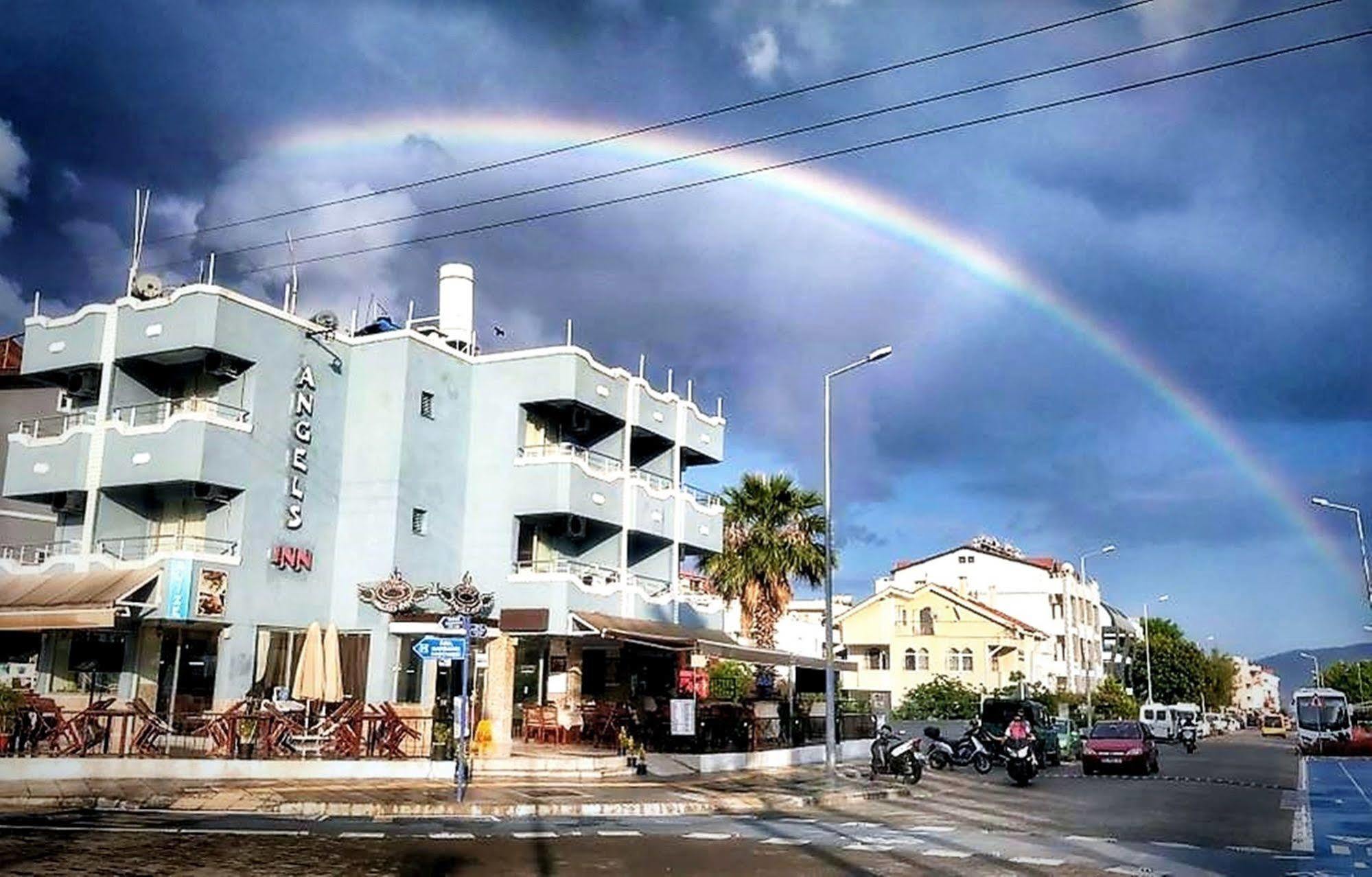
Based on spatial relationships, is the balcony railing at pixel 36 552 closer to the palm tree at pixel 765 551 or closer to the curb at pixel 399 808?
the curb at pixel 399 808

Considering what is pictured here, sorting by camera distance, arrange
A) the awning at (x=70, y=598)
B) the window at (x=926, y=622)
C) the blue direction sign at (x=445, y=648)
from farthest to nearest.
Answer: the window at (x=926, y=622)
the awning at (x=70, y=598)
the blue direction sign at (x=445, y=648)

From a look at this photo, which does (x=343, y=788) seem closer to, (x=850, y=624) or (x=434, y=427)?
(x=434, y=427)

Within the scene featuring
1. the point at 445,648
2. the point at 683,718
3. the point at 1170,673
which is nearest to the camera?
the point at 445,648

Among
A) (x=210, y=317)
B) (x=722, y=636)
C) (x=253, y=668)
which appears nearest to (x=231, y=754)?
(x=253, y=668)

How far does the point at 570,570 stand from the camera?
36.1 m

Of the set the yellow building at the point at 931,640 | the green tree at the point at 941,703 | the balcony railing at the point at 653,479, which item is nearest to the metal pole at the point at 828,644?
the balcony railing at the point at 653,479

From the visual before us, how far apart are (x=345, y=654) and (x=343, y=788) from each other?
447 inches

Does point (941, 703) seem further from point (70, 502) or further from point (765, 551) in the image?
point (70, 502)

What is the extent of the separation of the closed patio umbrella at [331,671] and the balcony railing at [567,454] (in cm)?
902

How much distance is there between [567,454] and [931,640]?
1672 inches

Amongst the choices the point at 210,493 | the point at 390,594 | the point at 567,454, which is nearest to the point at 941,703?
the point at 567,454

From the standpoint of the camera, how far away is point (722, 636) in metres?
40.4

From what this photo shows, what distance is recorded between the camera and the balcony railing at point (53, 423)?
33.6 meters

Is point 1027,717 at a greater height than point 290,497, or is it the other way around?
point 290,497
